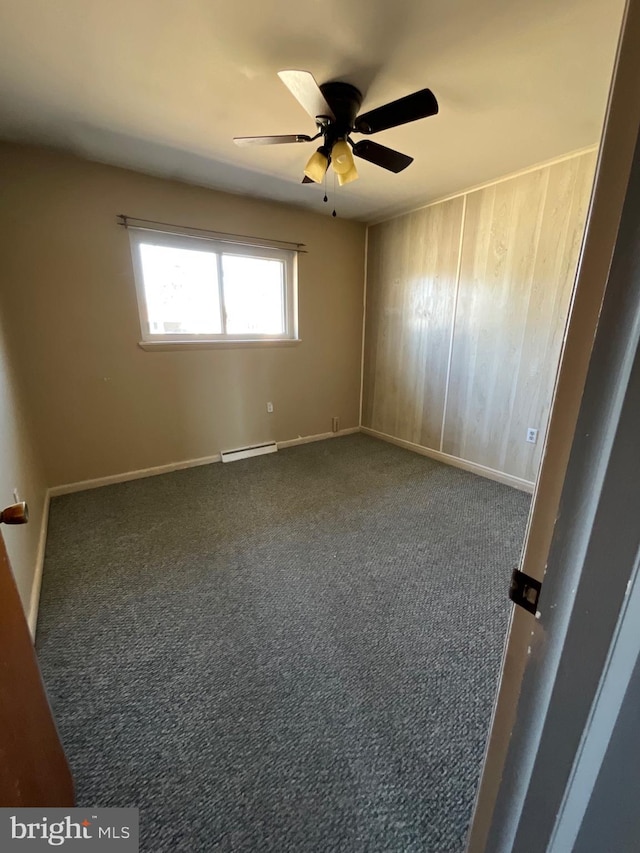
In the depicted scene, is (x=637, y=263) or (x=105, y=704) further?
(x=105, y=704)

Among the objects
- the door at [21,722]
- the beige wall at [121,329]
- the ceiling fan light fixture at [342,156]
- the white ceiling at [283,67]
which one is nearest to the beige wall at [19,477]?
the beige wall at [121,329]

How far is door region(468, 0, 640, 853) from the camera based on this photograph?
1.15 ft

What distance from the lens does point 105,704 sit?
4.09 feet

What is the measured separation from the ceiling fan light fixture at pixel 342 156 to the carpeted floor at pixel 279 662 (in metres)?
2.17

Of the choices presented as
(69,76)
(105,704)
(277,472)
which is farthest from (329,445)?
(69,76)

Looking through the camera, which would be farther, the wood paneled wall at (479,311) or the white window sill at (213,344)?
the white window sill at (213,344)

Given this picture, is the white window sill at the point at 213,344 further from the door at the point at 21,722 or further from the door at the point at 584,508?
the door at the point at 584,508

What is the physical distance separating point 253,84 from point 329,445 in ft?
9.89

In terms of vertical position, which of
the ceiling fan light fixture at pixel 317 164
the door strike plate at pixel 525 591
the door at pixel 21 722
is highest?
the ceiling fan light fixture at pixel 317 164

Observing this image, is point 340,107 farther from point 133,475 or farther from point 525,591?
point 133,475

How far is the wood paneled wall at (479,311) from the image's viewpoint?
257 centimetres

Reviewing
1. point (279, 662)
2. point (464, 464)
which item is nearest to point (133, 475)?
point (279, 662)

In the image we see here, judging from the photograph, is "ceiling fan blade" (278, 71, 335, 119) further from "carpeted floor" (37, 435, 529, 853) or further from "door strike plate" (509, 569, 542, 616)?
"carpeted floor" (37, 435, 529, 853)

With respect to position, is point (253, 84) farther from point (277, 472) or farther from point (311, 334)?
point (277, 472)
